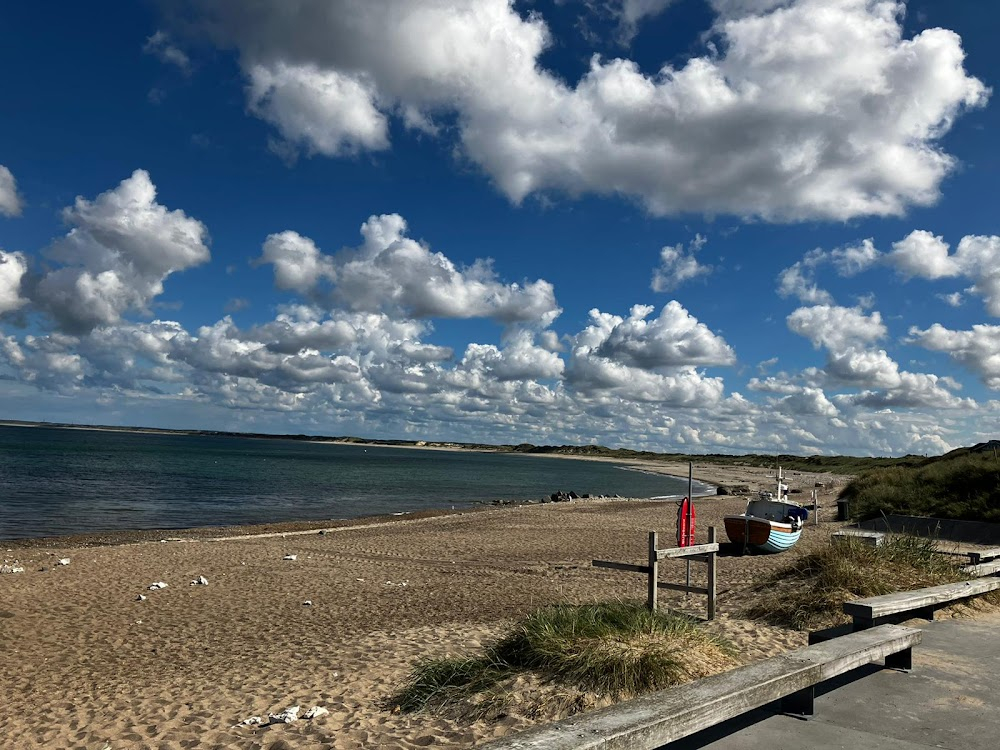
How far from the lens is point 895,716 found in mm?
4805

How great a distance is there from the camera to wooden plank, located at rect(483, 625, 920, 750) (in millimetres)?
3375

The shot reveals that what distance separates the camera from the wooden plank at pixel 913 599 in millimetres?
6320

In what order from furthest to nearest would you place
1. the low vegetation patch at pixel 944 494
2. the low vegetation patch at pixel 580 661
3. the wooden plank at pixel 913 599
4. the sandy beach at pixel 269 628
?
the low vegetation patch at pixel 944 494
the sandy beach at pixel 269 628
the wooden plank at pixel 913 599
the low vegetation patch at pixel 580 661

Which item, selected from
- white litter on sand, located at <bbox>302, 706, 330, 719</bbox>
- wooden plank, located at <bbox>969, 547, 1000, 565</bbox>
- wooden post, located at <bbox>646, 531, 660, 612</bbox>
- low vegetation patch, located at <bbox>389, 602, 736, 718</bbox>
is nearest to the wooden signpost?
wooden post, located at <bbox>646, 531, 660, 612</bbox>

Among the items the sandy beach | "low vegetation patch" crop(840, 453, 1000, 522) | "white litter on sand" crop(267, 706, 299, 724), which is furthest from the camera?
"low vegetation patch" crop(840, 453, 1000, 522)

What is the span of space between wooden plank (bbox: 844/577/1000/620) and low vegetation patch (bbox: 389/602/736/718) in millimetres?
1232

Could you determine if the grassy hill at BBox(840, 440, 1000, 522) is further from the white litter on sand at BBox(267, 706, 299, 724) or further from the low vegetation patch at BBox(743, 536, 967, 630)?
the white litter on sand at BBox(267, 706, 299, 724)

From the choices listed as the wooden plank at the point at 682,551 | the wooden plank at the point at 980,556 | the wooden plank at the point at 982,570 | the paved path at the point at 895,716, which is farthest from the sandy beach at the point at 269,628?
the wooden plank at the point at 980,556

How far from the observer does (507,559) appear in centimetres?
1889

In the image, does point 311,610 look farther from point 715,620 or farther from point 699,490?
point 699,490

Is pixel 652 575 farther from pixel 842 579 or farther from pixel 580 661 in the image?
pixel 842 579

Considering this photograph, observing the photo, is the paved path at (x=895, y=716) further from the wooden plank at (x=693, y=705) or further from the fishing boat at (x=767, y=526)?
the fishing boat at (x=767, y=526)

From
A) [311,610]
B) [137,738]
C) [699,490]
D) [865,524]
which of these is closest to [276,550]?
[311,610]

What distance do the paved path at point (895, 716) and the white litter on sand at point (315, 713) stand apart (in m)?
3.52
